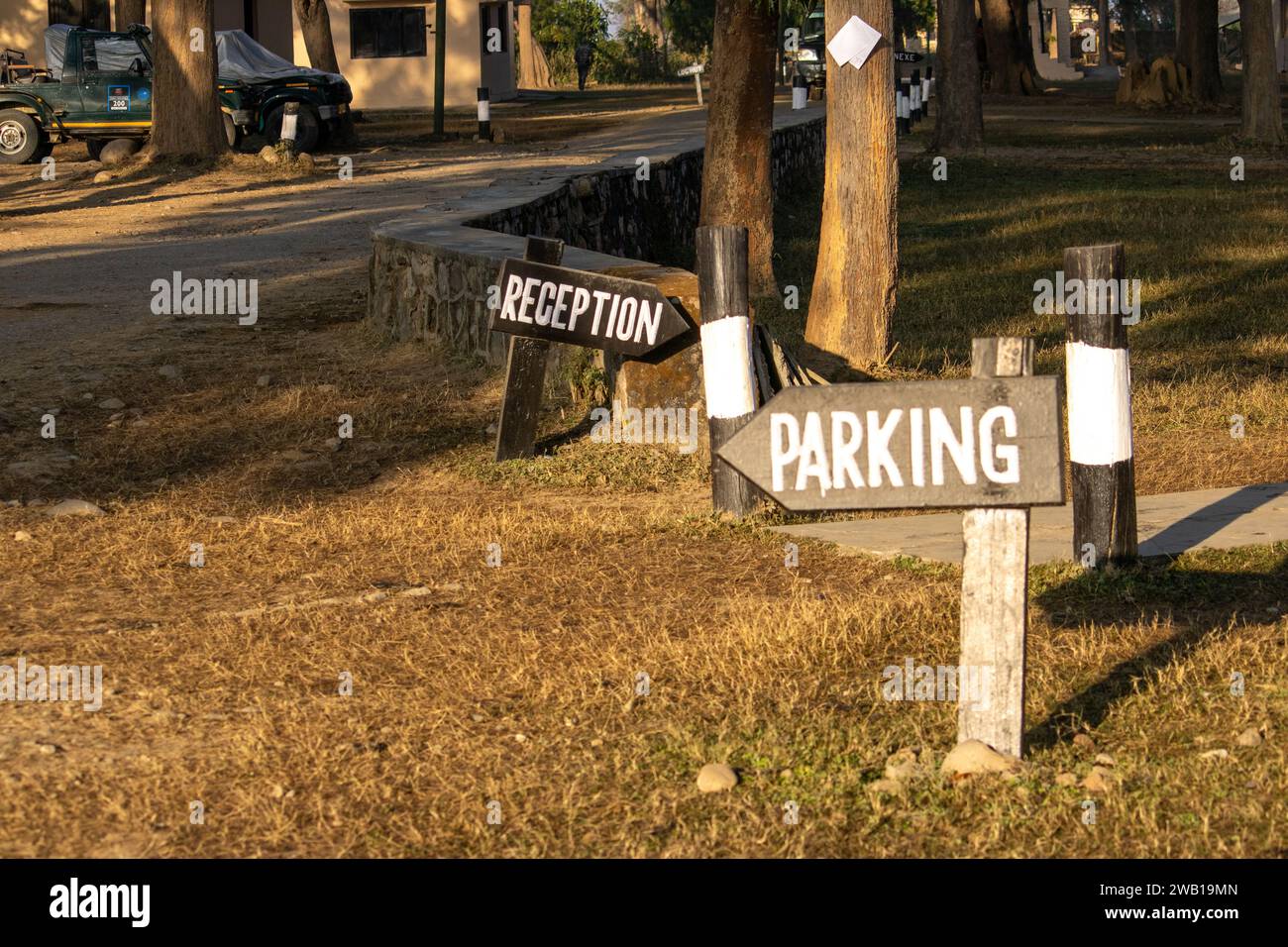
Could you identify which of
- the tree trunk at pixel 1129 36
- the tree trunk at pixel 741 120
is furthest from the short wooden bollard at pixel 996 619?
the tree trunk at pixel 1129 36

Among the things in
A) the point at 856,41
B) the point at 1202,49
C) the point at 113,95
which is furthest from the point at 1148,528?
the point at 1202,49

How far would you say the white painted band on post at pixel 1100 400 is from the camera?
562cm

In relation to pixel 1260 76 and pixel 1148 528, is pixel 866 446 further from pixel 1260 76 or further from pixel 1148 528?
pixel 1260 76

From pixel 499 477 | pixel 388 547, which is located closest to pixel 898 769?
pixel 388 547

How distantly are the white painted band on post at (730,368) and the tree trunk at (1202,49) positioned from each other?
102ft

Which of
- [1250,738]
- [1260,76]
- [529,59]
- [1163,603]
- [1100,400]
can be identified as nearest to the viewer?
[1250,738]

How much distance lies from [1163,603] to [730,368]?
1.79 metres

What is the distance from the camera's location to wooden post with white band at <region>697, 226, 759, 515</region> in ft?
20.8

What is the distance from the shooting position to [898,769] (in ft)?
13.4

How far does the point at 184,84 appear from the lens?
2027 centimetres

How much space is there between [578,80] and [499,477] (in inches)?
1674

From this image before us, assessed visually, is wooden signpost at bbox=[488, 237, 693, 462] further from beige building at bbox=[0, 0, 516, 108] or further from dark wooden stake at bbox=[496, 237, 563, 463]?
beige building at bbox=[0, 0, 516, 108]

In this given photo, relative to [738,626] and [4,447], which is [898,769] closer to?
[738,626]
